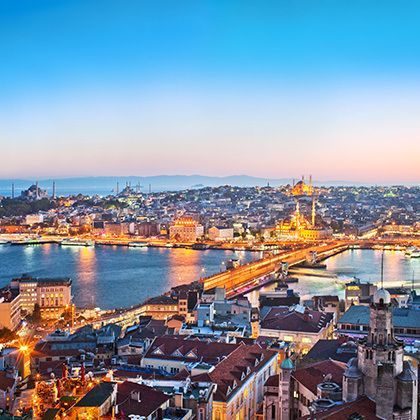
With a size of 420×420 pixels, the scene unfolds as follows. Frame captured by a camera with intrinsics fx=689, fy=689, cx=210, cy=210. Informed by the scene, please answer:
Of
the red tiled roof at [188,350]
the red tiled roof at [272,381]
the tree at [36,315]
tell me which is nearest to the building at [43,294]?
the tree at [36,315]

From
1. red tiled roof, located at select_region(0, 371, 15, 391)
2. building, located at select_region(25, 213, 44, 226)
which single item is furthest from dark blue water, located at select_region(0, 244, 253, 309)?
building, located at select_region(25, 213, 44, 226)

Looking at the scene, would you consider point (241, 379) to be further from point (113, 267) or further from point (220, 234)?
point (220, 234)

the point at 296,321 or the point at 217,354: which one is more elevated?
the point at 217,354

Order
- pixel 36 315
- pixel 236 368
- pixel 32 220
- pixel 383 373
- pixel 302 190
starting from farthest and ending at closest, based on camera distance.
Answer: pixel 302 190, pixel 32 220, pixel 36 315, pixel 236 368, pixel 383 373

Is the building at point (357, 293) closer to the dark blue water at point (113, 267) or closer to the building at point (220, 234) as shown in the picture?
the dark blue water at point (113, 267)

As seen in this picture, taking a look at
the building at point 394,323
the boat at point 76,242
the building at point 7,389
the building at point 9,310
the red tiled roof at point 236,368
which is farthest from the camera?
the boat at point 76,242

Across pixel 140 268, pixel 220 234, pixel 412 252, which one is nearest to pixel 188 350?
pixel 140 268

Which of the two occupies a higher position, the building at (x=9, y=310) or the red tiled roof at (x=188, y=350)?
the red tiled roof at (x=188, y=350)

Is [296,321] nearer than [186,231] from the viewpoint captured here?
Yes
